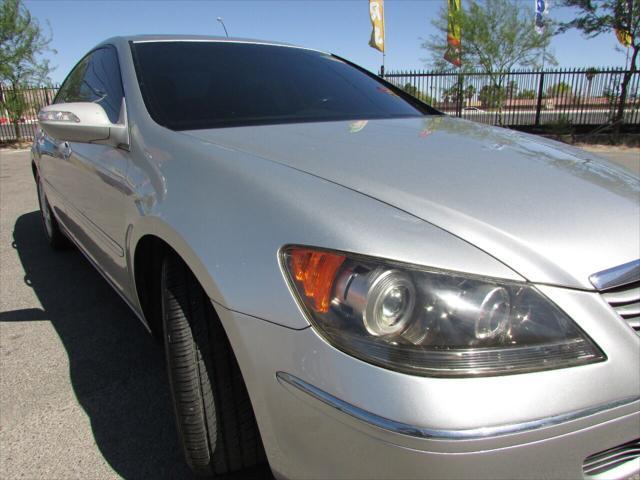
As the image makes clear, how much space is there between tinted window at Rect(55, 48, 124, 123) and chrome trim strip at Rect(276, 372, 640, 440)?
169cm

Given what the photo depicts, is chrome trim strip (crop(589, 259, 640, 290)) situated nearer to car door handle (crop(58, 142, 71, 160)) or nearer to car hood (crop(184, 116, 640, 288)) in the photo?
car hood (crop(184, 116, 640, 288))

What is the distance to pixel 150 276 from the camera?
1.96 metres

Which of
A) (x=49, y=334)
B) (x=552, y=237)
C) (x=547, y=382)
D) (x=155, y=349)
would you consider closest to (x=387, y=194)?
(x=552, y=237)

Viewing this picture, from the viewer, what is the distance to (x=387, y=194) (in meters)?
1.24

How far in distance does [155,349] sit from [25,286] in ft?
5.27

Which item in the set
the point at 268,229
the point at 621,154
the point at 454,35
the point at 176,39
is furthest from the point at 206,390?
the point at 454,35

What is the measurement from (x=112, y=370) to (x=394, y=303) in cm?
184

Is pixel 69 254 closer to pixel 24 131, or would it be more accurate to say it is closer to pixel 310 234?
pixel 310 234

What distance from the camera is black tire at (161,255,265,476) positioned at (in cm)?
145

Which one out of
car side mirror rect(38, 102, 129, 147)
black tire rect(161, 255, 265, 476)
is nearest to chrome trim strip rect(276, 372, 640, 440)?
black tire rect(161, 255, 265, 476)

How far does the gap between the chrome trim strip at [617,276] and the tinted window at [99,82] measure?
6.34 ft

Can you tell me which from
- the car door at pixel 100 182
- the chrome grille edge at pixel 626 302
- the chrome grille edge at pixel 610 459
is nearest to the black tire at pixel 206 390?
the car door at pixel 100 182

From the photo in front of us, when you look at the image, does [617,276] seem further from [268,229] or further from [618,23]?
[618,23]

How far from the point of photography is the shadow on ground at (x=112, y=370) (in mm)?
1844
